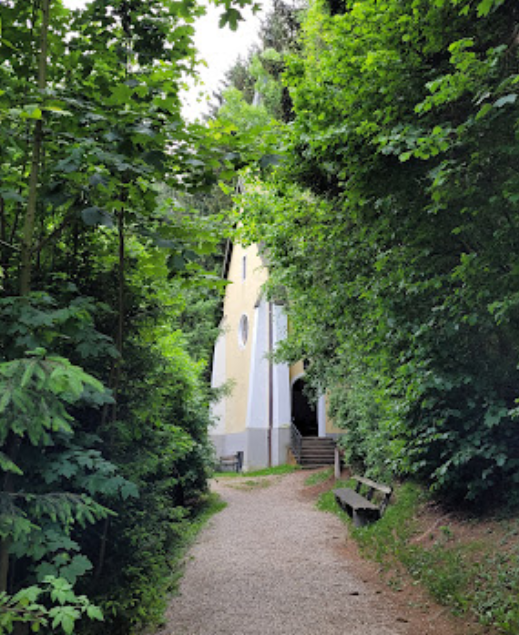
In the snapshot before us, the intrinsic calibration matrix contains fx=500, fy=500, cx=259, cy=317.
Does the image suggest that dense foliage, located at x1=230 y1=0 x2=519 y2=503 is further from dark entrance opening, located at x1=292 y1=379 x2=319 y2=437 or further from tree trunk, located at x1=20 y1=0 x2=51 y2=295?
dark entrance opening, located at x1=292 y1=379 x2=319 y2=437

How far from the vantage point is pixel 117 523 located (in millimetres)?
3879

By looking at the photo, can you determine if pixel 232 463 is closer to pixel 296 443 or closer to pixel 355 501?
pixel 296 443

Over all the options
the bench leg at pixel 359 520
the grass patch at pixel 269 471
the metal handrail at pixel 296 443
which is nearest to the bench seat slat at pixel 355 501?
the bench leg at pixel 359 520

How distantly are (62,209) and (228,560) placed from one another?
5.11 metres

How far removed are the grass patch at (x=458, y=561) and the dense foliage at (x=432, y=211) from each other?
50 centimetres

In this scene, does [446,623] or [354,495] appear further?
[354,495]

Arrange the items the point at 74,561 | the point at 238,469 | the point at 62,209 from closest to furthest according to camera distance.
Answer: the point at 74,561, the point at 62,209, the point at 238,469

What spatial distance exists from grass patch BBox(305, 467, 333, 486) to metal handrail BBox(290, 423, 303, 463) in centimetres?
218

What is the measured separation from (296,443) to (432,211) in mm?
15059

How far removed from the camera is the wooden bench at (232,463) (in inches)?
767

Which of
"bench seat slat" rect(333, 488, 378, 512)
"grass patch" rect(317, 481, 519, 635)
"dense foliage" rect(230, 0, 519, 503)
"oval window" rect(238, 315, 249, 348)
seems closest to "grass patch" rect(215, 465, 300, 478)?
"oval window" rect(238, 315, 249, 348)

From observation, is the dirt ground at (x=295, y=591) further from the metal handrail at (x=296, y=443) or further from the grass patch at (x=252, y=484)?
the metal handrail at (x=296, y=443)

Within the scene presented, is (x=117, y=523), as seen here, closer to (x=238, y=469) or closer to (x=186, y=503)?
(x=186, y=503)

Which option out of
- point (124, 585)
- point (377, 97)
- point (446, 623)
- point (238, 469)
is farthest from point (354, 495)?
point (238, 469)
